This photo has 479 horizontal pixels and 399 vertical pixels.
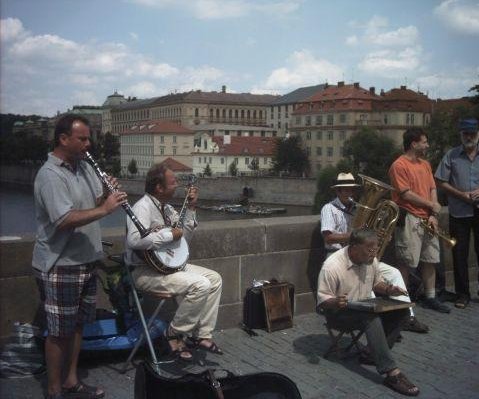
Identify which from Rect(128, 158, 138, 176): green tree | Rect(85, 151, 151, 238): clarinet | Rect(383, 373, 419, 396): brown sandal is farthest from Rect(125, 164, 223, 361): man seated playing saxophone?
Rect(128, 158, 138, 176): green tree

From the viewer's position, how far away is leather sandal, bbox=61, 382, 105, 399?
422 centimetres

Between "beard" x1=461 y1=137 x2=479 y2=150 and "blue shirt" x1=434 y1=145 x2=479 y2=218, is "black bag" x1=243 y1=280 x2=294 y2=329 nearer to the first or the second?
"blue shirt" x1=434 y1=145 x2=479 y2=218

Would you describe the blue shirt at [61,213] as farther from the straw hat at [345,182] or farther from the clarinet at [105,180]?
the straw hat at [345,182]

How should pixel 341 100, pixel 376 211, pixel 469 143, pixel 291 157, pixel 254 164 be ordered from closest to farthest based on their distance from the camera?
pixel 376 211
pixel 469 143
pixel 291 157
pixel 341 100
pixel 254 164

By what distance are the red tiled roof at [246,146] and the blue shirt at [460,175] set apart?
353 ft

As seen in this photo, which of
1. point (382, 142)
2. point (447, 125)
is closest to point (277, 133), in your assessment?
point (382, 142)

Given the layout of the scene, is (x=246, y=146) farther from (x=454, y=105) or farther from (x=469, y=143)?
(x=469, y=143)

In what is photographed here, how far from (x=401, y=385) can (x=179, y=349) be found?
1721 millimetres

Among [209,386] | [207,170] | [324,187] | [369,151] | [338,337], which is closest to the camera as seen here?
[209,386]

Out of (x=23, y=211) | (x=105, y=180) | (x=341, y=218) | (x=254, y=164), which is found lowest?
(x=23, y=211)

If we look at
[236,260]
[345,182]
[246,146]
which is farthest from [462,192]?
[246,146]

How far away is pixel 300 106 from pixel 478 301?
117425 mm

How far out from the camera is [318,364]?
200 inches

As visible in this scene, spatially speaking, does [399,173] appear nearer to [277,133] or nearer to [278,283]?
[278,283]
